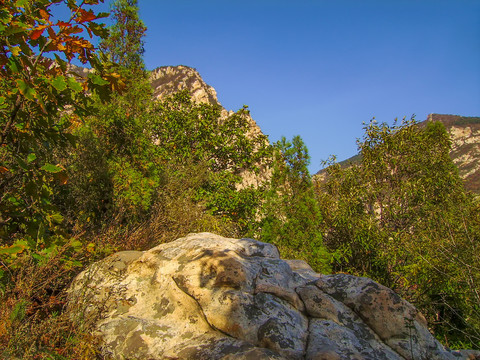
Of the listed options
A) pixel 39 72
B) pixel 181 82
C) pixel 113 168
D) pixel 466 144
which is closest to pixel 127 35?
pixel 113 168

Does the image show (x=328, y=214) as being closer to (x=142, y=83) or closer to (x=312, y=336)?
(x=142, y=83)

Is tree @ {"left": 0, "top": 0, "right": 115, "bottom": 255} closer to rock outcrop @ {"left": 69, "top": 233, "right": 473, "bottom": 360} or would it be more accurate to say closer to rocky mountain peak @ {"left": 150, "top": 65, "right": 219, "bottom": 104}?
rock outcrop @ {"left": 69, "top": 233, "right": 473, "bottom": 360}

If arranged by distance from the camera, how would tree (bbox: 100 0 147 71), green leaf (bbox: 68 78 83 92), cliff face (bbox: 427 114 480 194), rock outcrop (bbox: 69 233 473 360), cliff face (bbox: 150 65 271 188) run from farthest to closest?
→ 1. cliff face (bbox: 427 114 480 194)
2. cliff face (bbox: 150 65 271 188)
3. tree (bbox: 100 0 147 71)
4. rock outcrop (bbox: 69 233 473 360)
5. green leaf (bbox: 68 78 83 92)

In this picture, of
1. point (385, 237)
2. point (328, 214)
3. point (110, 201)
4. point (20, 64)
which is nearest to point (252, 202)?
point (328, 214)

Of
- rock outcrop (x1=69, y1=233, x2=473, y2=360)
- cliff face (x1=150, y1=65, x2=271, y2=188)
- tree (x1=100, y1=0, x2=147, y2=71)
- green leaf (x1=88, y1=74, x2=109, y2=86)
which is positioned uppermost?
cliff face (x1=150, y1=65, x2=271, y2=188)

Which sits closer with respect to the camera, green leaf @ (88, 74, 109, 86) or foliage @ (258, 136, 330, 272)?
green leaf @ (88, 74, 109, 86)

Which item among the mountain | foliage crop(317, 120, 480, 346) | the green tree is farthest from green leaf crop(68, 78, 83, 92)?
the mountain

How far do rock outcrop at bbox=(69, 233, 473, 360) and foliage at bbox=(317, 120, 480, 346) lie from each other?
668 centimetres

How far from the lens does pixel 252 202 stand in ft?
40.7

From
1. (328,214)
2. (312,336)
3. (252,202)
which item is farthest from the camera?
(328,214)

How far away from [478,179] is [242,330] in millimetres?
92747

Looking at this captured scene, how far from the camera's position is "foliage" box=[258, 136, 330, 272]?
32.9 ft

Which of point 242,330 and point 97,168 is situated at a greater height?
point 97,168

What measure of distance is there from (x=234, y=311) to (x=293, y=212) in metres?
7.71
